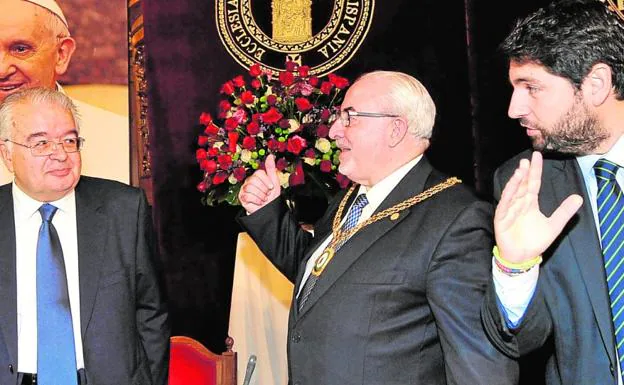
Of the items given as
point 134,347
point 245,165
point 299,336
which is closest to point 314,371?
point 299,336

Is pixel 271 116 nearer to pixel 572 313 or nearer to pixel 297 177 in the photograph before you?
pixel 297 177

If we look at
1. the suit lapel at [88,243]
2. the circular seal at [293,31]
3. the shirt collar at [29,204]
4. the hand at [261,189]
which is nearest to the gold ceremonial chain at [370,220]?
the hand at [261,189]

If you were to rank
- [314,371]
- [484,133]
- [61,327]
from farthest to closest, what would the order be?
[484,133]
[61,327]
[314,371]

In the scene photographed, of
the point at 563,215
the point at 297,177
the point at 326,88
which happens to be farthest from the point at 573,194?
the point at 326,88

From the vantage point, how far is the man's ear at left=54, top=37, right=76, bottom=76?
4628 mm

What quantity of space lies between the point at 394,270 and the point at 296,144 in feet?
5.37

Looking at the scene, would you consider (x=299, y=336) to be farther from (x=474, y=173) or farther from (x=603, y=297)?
(x=474, y=173)

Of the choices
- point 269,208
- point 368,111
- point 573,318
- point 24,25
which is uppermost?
point 24,25

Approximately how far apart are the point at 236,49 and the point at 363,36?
0.74 meters

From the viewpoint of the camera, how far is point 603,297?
2219mm

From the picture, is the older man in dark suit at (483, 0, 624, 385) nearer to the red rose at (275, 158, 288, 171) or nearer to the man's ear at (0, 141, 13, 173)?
the man's ear at (0, 141, 13, 173)

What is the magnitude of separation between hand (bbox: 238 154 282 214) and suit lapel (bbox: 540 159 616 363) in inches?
36.5

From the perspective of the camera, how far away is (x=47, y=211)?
9.23 ft

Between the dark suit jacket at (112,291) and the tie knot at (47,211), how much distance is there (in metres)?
0.08
